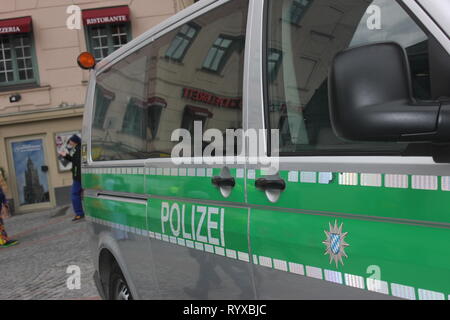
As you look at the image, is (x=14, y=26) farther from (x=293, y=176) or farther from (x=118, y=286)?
(x=293, y=176)

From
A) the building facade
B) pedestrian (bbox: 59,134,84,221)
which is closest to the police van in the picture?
pedestrian (bbox: 59,134,84,221)

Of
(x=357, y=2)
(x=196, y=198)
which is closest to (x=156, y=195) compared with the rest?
(x=196, y=198)

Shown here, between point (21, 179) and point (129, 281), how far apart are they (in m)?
12.9

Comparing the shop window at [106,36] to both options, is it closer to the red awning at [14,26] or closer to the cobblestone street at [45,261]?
the red awning at [14,26]

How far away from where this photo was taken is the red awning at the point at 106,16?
47.7 feet

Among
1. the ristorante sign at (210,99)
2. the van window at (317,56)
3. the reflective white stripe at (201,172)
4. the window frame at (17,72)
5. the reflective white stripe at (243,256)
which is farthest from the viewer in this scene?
the window frame at (17,72)

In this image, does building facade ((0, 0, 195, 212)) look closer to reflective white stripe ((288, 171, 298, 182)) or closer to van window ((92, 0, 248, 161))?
van window ((92, 0, 248, 161))

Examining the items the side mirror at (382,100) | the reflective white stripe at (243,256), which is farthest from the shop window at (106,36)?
the side mirror at (382,100)

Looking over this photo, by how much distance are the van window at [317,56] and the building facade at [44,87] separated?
13589mm

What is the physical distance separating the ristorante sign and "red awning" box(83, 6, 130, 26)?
12.7 meters

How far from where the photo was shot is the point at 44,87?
15.1 meters

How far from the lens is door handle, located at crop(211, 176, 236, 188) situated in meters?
2.20

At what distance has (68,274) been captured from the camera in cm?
655
